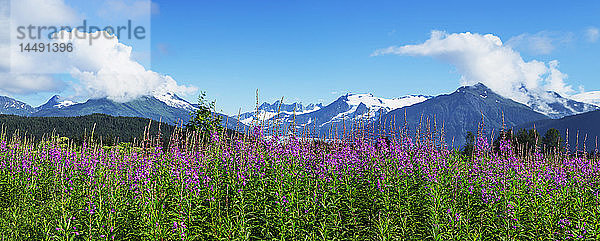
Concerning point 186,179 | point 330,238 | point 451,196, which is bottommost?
point 330,238

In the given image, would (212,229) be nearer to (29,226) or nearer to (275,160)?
(275,160)

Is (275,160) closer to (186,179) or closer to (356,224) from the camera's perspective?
(186,179)

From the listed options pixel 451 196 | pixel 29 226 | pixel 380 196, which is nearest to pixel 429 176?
pixel 451 196

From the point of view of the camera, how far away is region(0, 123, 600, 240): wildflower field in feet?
22.3

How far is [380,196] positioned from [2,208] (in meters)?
9.91

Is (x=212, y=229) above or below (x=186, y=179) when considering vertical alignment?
below

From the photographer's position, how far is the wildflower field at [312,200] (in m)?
6.79

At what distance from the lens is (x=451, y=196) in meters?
8.10

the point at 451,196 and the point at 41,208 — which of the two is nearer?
the point at 451,196

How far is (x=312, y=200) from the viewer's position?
739 cm

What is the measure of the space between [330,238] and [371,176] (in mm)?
2288

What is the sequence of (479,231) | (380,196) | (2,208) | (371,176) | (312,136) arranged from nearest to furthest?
(479,231), (380,196), (371,176), (2,208), (312,136)

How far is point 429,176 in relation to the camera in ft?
26.7

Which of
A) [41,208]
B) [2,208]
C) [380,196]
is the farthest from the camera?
[2,208]
